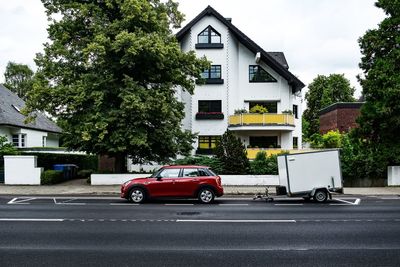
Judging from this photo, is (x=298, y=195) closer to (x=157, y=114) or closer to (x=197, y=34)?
(x=157, y=114)

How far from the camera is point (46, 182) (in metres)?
24.5

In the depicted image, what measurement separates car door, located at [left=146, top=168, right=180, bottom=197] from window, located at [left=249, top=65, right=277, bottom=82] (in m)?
19.1

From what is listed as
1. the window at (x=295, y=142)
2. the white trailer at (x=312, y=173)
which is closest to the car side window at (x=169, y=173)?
the white trailer at (x=312, y=173)

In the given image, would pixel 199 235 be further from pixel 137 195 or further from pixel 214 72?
pixel 214 72

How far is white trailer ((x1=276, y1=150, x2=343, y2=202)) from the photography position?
56.1ft

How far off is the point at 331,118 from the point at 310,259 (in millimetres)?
42362

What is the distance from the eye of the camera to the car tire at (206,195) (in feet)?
55.2

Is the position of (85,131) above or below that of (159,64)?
below

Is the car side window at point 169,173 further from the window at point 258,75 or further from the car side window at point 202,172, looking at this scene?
the window at point 258,75

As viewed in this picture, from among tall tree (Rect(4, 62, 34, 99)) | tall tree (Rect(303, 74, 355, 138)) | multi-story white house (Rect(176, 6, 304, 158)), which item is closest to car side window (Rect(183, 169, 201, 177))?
multi-story white house (Rect(176, 6, 304, 158))

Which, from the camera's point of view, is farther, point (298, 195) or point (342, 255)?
point (298, 195)

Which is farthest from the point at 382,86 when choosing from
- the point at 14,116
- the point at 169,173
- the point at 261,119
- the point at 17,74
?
the point at 17,74

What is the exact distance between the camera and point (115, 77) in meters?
23.4

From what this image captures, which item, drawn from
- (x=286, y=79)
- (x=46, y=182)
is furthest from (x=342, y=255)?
(x=286, y=79)
